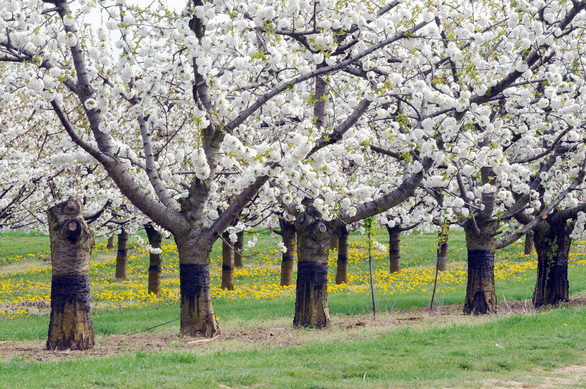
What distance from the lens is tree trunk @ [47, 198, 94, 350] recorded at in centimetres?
1138

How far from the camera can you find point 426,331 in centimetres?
1261

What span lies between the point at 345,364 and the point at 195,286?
4146 millimetres

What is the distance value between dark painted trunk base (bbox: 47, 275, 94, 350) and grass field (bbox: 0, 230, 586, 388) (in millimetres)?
377

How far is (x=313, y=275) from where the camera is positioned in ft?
47.5

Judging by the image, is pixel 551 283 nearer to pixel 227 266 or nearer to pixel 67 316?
pixel 227 266

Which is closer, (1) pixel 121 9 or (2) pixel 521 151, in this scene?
(1) pixel 121 9

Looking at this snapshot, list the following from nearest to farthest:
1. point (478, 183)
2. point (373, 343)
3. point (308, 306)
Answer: point (373, 343)
point (308, 306)
point (478, 183)

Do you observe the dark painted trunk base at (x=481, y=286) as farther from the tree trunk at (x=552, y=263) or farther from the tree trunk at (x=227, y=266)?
the tree trunk at (x=227, y=266)

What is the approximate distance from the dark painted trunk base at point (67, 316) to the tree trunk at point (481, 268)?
388 inches

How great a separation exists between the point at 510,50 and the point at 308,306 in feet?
23.5

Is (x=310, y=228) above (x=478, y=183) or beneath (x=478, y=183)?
beneath

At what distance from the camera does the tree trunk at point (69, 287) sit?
11375 mm

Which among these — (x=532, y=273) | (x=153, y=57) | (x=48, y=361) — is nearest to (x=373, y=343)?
(x=48, y=361)

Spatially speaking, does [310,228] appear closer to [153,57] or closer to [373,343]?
[373,343]
